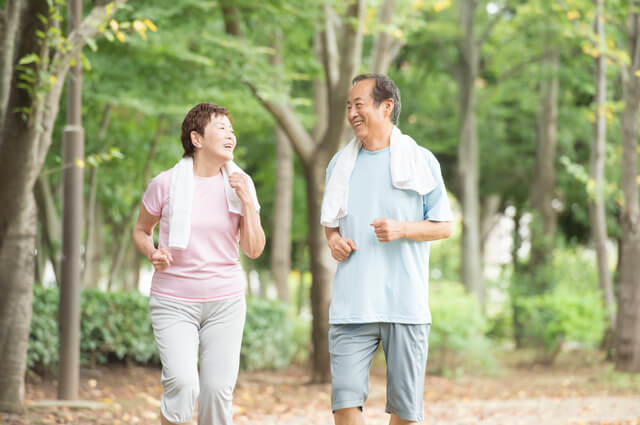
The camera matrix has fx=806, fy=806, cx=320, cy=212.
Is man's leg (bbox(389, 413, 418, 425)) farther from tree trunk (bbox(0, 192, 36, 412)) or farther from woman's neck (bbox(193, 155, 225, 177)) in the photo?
tree trunk (bbox(0, 192, 36, 412))

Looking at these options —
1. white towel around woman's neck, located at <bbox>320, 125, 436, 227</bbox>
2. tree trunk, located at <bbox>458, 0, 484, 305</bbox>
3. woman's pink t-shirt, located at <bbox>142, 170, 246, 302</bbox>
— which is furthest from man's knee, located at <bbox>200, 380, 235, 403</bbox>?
tree trunk, located at <bbox>458, 0, 484, 305</bbox>

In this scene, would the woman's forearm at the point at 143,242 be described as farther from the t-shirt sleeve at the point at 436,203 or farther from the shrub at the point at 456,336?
the shrub at the point at 456,336

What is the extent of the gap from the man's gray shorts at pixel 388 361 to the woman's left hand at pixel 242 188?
2.41ft

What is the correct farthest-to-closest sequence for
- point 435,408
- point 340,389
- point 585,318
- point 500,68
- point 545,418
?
1. point 500,68
2. point 585,318
3. point 435,408
4. point 545,418
5. point 340,389

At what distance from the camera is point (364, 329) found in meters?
3.83

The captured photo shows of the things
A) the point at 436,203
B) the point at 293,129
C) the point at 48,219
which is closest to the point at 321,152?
the point at 293,129

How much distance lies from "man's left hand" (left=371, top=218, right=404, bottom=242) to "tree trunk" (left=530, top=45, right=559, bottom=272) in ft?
54.6

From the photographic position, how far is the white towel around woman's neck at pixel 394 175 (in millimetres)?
3834

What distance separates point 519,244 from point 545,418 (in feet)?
50.3

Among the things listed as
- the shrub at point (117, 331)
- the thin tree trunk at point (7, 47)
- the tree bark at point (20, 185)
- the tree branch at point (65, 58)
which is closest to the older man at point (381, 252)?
the tree branch at point (65, 58)

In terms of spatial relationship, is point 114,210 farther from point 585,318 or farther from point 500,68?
point 500,68

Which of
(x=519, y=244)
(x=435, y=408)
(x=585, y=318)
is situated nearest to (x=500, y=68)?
(x=519, y=244)

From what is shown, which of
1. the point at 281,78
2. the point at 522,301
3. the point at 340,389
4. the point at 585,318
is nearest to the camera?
the point at 340,389

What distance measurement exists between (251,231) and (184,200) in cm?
35
